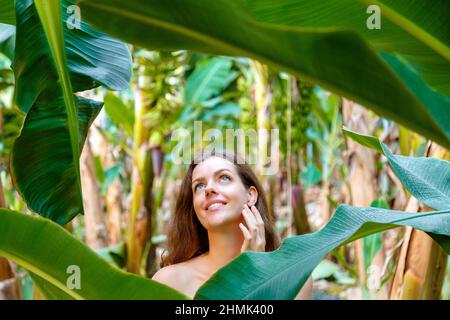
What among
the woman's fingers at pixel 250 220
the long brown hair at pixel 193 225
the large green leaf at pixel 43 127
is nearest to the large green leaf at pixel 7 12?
the large green leaf at pixel 43 127

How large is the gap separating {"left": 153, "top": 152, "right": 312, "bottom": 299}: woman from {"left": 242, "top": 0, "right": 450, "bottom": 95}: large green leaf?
1.25 feet

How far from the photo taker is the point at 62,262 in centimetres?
62

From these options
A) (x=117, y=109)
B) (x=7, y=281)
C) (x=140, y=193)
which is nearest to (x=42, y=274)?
(x=7, y=281)

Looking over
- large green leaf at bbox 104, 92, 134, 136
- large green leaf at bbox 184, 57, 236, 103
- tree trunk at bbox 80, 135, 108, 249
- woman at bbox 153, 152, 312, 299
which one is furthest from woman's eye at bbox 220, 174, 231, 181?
large green leaf at bbox 184, 57, 236, 103

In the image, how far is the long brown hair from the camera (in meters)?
1.05

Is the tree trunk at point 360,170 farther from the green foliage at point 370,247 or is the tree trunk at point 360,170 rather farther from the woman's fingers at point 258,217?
the woman's fingers at point 258,217

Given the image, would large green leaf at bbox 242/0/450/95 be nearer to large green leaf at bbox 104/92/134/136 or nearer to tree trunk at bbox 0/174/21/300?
tree trunk at bbox 0/174/21/300

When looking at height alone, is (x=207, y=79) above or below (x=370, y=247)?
above

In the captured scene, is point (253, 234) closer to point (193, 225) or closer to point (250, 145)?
point (193, 225)

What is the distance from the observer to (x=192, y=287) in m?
0.95

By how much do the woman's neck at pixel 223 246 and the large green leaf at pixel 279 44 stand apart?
0.50 metres

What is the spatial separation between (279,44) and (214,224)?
0.55m

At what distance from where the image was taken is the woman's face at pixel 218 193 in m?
0.95
